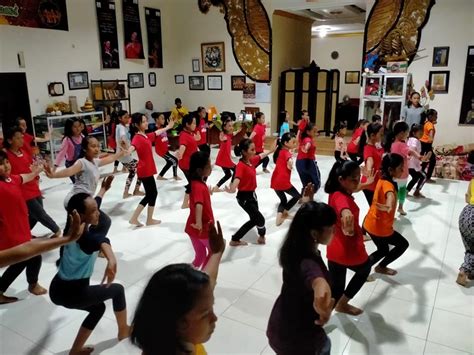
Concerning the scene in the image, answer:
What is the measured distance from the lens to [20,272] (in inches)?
124

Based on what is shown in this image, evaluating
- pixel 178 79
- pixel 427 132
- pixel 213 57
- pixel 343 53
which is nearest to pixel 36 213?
pixel 427 132

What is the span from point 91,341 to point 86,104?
7.75 meters

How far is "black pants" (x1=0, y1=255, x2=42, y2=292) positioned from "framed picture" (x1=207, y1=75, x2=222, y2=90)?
30.0 feet

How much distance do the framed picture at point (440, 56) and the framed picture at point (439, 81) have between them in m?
0.17

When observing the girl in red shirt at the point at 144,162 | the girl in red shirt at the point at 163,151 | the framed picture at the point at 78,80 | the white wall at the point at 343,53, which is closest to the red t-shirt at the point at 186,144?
the girl in red shirt at the point at 144,162

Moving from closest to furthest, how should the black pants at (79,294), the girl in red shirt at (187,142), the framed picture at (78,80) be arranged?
the black pants at (79,294), the girl in red shirt at (187,142), the framed picture at (78,80)

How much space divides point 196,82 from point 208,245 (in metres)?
9.96

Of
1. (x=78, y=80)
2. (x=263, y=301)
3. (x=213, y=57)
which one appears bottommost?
(x=263, y=301)

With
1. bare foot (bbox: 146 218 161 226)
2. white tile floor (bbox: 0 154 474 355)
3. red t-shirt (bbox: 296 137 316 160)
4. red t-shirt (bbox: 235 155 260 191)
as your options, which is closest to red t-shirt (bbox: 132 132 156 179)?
bare foot (bbox: 146 218 161 226)

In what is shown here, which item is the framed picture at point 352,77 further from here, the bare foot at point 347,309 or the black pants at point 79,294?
the black pants at point 79,294

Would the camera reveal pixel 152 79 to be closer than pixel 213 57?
No

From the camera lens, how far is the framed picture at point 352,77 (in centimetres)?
1525

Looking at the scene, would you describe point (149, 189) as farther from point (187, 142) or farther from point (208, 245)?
point (208, 245)

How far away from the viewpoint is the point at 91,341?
8.91 ft
